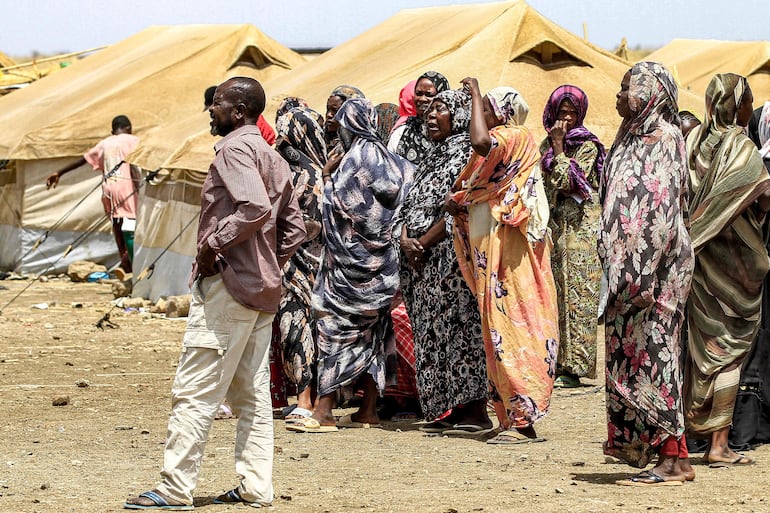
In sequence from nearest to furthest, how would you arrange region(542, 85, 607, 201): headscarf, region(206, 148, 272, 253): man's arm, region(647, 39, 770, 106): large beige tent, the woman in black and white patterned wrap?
region(206, 148, 272, 253): man's arm → the woman in black and white patterned wrap → region(542, 85, 607, 201): headscarf → region(647, 39, 770, 106): large beige tent

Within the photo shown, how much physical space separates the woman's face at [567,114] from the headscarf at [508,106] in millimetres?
1444

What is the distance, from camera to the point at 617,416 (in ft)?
19.5

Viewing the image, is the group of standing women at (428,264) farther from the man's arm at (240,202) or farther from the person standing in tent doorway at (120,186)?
the person standing in tent doorway at (120,186)

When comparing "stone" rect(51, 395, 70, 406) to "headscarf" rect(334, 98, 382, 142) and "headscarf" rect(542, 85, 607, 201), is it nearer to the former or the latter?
"headscarf" rect(334, 98, 382, 142)

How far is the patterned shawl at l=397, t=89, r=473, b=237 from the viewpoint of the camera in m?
7.47

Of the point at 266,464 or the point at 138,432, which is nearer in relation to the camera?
Answer: the point at 266,464

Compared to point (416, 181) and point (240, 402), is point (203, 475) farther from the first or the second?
point (416, 181)

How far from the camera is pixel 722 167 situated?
6402mm

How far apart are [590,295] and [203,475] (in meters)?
3.85

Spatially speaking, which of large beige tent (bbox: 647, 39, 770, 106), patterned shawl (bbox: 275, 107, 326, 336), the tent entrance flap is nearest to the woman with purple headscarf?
patterned shawl (bbox: 275, 107, 326, 336)

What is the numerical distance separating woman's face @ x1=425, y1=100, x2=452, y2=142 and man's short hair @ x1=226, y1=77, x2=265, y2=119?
202 cm

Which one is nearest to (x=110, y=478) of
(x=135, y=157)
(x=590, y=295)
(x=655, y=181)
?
(x=655, y=181)

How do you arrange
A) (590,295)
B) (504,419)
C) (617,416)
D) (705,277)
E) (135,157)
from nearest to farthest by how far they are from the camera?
(617,416) < (705,277) < (504,419) < (590,295) < (135,157)

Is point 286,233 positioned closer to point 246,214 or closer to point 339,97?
point 246,214
